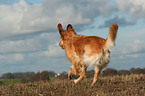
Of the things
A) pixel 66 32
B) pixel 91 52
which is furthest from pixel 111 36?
pixel 66 32

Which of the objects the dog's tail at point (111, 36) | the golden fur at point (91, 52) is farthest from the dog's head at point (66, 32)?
the dog's tail at point (111, 36)

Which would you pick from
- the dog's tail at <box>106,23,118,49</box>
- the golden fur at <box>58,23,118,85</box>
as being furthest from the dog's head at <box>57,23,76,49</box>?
the dog's tail at <box>106,23,118,49</box>

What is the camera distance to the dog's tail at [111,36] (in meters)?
8.45

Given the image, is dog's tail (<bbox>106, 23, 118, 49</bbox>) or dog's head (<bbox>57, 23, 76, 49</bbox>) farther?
dog's head (<bbox>57, 23, 76, 49</bbox>)

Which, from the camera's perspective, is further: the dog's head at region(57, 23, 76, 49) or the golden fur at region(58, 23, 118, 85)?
the dog's head at region(57, 23, 76, 49)

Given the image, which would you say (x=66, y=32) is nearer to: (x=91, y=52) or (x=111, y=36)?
(x=91, y=52)

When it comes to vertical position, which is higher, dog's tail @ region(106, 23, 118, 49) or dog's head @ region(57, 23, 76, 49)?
dog's head @ region(57, 23, 76, 49)

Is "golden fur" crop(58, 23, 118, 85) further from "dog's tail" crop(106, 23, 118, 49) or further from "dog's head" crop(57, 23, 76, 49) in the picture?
"dog's head" crop(57, 23, 76, 49)

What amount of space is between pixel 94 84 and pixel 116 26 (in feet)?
7.33

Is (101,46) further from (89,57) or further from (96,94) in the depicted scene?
(96,94)

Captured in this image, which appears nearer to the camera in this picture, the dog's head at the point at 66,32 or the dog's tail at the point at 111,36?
the dog's tail at the point at 111,36

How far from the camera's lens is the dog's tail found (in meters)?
8.45

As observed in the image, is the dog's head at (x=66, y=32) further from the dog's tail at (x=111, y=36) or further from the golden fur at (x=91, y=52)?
the dog's tail at (x=111, y=36)

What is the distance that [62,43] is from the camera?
1020cm
